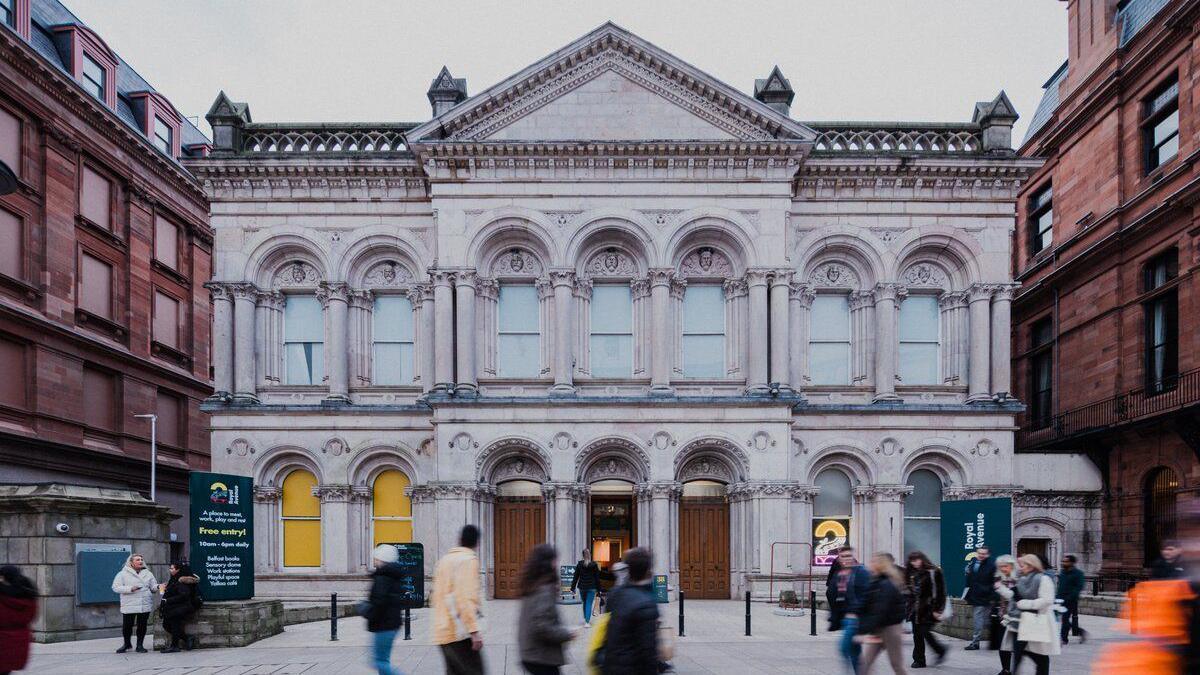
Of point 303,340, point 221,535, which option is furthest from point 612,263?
point 221,535

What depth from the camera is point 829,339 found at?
27812 millimetres

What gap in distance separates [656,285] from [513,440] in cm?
585

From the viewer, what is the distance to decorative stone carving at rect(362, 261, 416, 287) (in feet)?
92.1

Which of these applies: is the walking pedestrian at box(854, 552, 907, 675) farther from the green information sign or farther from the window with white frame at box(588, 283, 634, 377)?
the window with white frame at box(588, 283, 634, 377)

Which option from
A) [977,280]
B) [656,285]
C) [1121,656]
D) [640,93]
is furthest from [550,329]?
[1121,656]

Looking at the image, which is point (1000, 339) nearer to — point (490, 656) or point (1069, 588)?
point (1069, 588)

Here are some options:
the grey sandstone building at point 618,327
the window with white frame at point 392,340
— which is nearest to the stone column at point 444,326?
the grey sandstone building at point 618,327

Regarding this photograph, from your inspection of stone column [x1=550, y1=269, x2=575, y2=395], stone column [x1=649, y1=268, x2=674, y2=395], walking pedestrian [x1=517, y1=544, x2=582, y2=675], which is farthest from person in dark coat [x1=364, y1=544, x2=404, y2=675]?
stone column [x1=649, y1=268, x2=674, y2=395]

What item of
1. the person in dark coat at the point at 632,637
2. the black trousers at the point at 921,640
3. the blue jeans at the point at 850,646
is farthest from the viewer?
the black trousers at the point at 921,640

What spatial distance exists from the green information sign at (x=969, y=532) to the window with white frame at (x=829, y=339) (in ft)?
29.6

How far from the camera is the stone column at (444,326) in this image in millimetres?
26078

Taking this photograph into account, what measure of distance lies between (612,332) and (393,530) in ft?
28.0

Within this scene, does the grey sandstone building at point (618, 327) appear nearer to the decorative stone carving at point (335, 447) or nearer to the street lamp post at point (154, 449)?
the decorative stone carving at point (335, 447)

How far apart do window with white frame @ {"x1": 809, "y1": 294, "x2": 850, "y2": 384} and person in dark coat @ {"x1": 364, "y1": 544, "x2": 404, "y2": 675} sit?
19785mm
